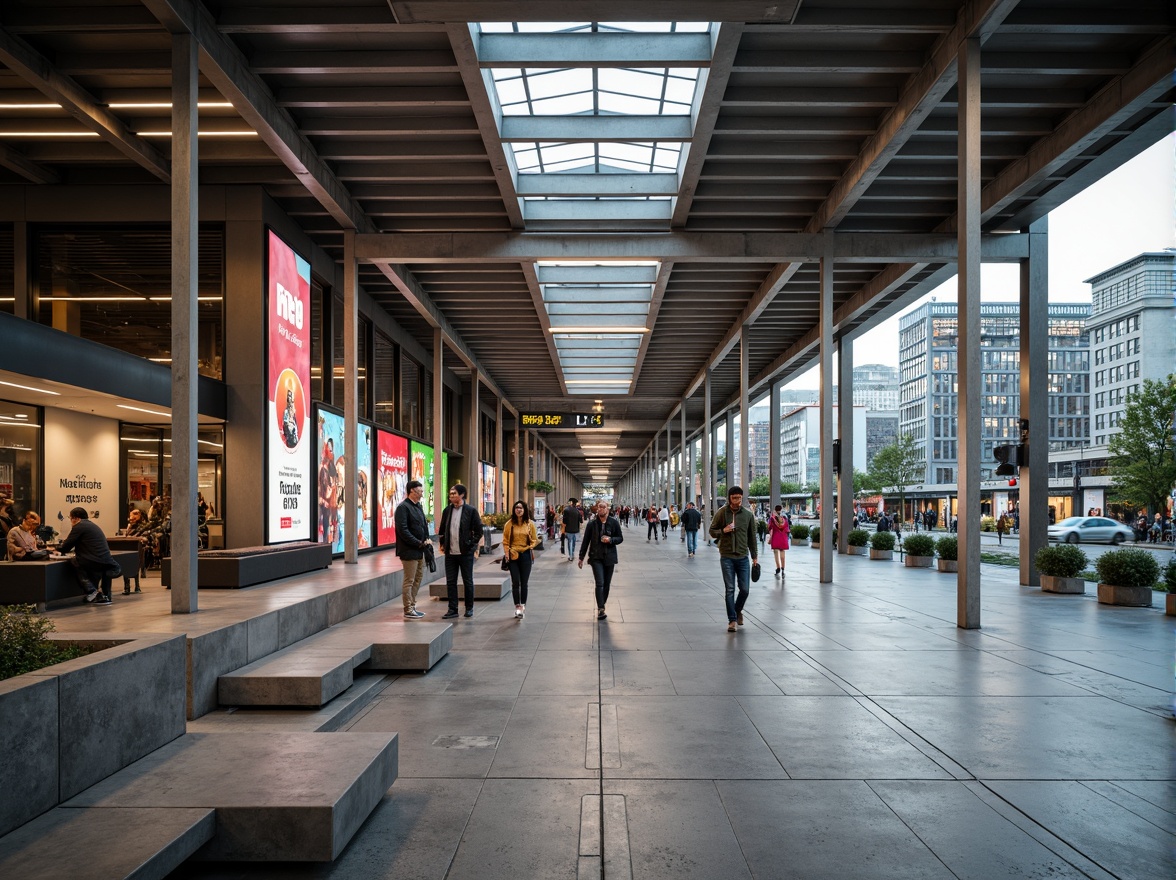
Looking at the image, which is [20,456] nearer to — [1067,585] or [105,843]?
[105,843]

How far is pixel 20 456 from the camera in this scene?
14617 mm

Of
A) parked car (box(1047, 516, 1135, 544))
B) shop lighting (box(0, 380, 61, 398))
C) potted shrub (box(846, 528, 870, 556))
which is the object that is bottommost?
parked car (box(1047, 516, 1135, 544))

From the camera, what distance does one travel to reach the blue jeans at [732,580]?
36.9ft

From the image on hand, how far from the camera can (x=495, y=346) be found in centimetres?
3266

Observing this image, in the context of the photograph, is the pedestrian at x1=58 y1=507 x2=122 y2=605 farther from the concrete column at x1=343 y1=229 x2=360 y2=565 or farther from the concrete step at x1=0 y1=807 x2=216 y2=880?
the concrete step at x1=0 y1=807 x2=216 y2=880

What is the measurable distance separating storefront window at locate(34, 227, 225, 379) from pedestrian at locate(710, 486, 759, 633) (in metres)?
10.2

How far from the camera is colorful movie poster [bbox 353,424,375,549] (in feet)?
73.8

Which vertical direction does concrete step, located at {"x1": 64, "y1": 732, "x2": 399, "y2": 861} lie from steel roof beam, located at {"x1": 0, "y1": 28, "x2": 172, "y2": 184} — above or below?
below

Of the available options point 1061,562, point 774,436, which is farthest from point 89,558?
point 774,436

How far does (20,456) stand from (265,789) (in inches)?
530

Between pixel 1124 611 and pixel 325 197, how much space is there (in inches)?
616

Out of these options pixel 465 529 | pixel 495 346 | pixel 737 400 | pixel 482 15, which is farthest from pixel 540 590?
pixel 737 400

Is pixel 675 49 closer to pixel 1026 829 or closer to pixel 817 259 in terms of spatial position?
pixel 817 259

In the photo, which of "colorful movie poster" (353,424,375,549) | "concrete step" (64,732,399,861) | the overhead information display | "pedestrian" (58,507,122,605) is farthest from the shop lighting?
the overhead information display
